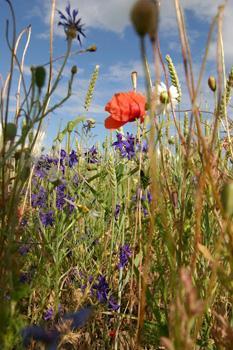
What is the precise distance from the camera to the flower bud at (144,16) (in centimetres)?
48

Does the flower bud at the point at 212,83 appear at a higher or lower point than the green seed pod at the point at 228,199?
higher

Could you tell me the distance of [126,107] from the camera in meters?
1.40

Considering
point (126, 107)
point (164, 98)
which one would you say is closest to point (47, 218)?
point (126, 107)

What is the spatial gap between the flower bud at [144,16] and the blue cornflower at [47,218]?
4.57 ft

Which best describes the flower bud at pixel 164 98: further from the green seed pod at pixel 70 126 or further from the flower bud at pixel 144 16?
the flower bud at pixel 144 16

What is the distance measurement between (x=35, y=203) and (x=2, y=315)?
149 centimetres

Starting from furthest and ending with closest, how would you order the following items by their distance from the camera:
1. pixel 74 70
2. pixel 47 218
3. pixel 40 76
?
1. pixel 47 218
2. pixel 74 70
3. pixel 40 76

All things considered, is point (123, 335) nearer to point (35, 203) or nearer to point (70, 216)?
point (70, 216)

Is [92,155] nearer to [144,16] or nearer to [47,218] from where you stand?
[47,218]

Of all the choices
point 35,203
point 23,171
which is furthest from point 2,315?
point 35,203

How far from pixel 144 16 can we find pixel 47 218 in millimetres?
1423

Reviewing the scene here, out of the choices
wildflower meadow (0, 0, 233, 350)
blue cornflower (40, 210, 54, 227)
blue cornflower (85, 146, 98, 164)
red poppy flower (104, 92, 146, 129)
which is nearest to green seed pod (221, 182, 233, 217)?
wildflower meadow (0, 0, 233, 350)

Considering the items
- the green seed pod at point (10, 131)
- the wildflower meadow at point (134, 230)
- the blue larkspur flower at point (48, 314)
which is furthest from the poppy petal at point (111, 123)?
the green seed pod at point (10, 131)

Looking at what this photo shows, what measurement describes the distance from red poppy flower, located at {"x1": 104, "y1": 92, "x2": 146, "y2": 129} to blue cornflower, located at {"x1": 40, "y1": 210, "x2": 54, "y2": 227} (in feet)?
1.96
